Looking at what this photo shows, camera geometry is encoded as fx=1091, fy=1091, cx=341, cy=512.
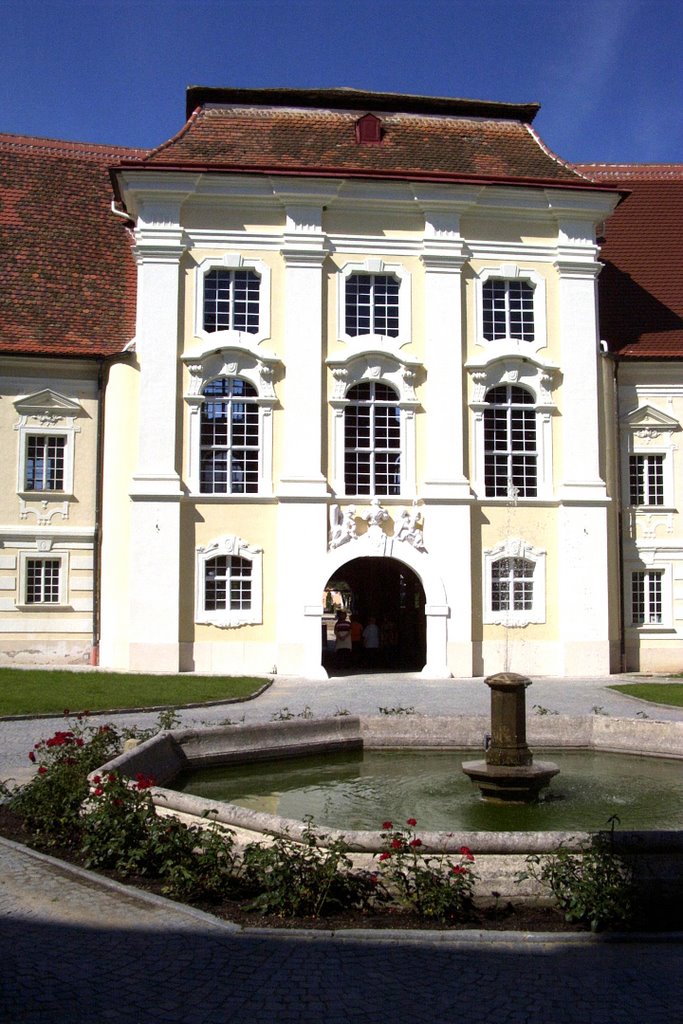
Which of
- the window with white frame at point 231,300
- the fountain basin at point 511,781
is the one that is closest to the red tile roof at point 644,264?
the window with white frame at point 231,300

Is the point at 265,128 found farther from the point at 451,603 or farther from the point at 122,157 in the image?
the point at 451,603

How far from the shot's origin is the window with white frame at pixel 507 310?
28297 mm

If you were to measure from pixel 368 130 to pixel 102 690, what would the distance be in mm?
17101

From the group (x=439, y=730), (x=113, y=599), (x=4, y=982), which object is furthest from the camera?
(x=113, y=599)

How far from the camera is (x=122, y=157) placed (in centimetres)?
3434

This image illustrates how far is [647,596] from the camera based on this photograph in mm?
29375

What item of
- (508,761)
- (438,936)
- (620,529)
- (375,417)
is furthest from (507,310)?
(438,936)

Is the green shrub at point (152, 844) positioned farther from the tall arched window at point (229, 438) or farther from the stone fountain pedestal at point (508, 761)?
the tall arched window at point (229, 438)

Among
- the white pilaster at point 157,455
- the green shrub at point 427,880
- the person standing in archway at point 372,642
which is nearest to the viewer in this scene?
the green shrub at point 427,880

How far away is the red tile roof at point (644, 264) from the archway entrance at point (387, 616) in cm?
914

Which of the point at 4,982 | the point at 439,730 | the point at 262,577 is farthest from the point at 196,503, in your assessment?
the point at 4,982

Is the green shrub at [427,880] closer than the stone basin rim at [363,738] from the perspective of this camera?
Yes

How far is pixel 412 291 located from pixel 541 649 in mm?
9648

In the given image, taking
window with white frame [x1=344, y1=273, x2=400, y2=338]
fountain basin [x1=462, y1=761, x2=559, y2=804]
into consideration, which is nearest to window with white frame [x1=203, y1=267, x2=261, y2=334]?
window with white frame [x1=344, y1=273, x2=400, y2=338]
